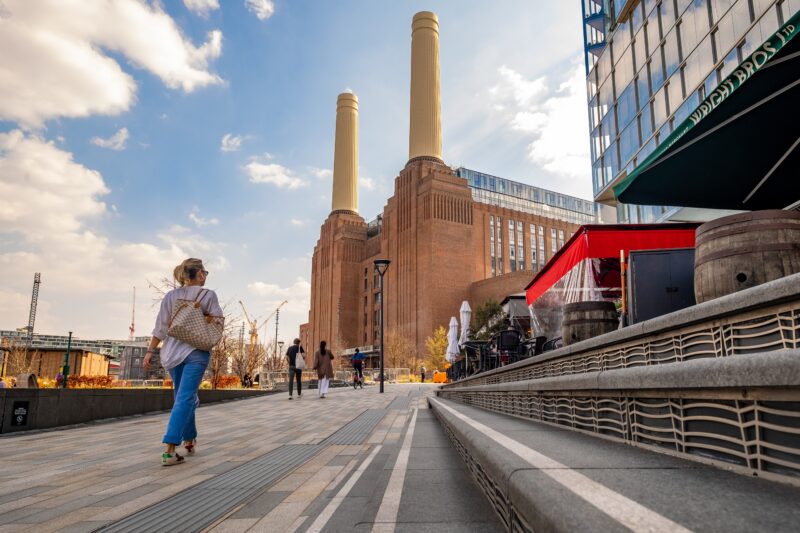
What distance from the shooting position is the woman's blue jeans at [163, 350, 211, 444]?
4.65 meters

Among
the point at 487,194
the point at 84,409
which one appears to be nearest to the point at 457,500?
the point at 84,409

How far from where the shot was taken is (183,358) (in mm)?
4941

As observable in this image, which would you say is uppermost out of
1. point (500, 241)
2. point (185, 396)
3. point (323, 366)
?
point (500, 241)

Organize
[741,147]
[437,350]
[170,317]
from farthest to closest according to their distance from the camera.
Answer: [437,350] → [741,147] → [170,317]

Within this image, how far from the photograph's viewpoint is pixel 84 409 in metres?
9.36

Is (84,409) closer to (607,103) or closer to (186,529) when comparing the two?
(186,529)

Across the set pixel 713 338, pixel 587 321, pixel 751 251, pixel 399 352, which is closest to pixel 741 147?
pixel 587 321

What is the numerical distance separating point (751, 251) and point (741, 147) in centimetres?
274

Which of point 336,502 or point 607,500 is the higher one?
point 607,500

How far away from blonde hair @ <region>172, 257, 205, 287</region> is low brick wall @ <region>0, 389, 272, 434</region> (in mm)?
4836

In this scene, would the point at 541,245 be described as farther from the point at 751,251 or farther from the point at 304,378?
the point at 751,251

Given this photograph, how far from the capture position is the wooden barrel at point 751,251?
3375 millimetres

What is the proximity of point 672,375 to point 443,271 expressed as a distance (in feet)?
246

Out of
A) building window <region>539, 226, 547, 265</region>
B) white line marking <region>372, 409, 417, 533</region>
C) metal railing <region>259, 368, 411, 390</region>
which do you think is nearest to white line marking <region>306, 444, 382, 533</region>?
white line marking <region>372, 409, 417, 533</region>
